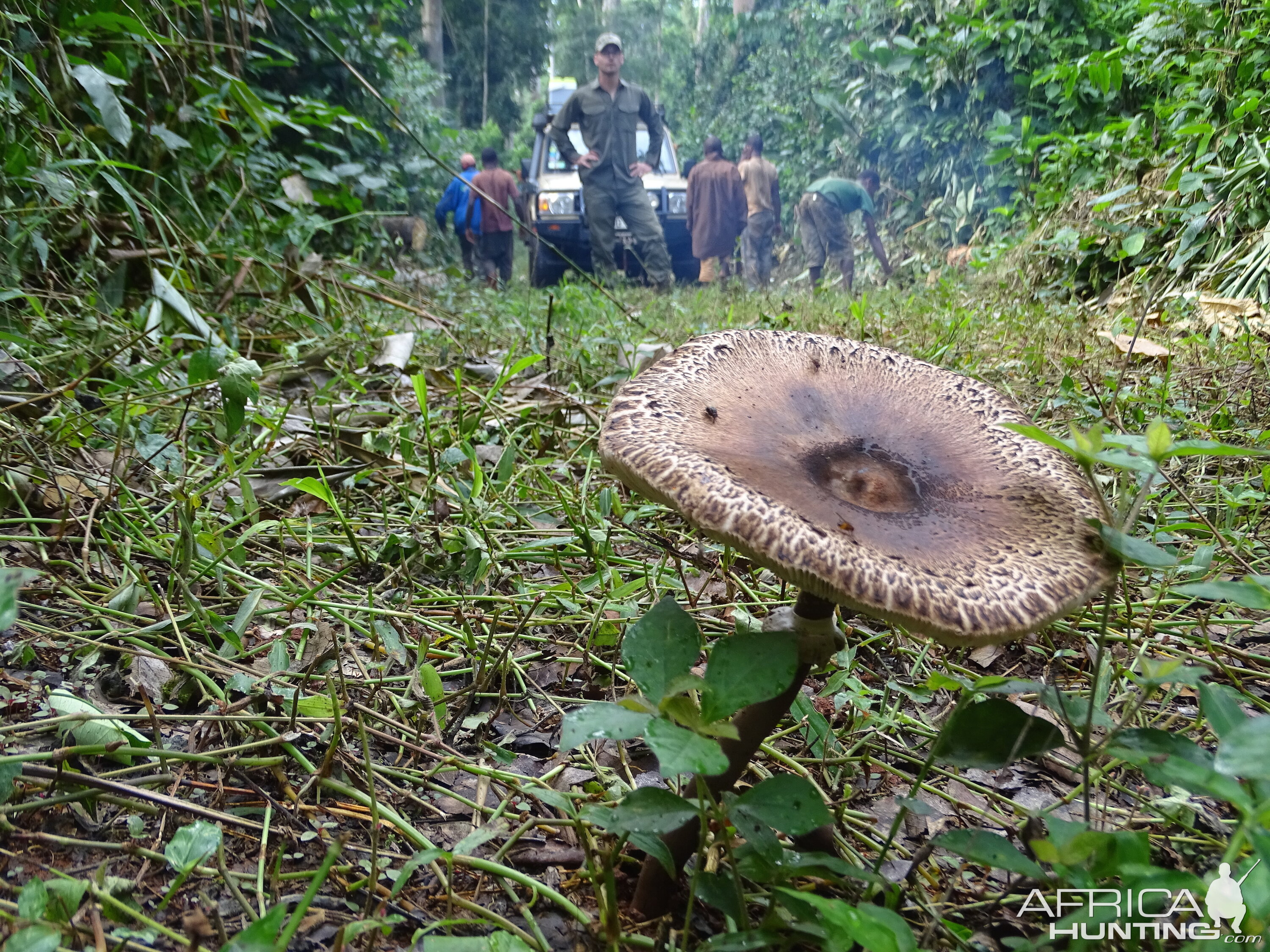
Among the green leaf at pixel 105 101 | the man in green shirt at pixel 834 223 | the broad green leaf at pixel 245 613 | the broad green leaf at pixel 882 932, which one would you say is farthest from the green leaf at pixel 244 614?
the man in green shirt at pixel 834 223

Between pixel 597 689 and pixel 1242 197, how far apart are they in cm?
537

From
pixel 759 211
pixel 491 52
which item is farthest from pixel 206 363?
pixel 491 52

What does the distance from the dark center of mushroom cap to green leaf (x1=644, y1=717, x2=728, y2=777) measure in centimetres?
49

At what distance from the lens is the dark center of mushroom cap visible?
1314 millimetres

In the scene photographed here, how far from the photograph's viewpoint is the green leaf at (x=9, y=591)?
854 mm

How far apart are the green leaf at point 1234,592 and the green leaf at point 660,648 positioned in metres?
0.60

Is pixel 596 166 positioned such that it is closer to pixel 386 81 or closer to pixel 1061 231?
pixel 386 81

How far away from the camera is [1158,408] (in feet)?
9.72

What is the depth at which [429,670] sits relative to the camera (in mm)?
1525

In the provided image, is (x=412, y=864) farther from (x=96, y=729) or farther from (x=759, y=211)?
(x=759, y=211)

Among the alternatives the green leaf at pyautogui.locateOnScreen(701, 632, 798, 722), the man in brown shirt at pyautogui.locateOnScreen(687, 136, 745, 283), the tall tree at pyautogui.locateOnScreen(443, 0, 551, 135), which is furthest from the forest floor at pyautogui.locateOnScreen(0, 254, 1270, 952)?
the tall tree at pyautogui.locateOnScreen(443, 0, 551, 135)

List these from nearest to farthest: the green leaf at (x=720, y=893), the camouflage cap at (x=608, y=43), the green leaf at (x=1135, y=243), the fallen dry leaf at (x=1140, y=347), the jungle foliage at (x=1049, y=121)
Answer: the green leaf at (x=720, y=893), the fallen dry leaf at (x=1140, y=347), the jungle foliage at (x=1049, y=121), the green leaf at (x=1135, y=243), the camouflage cap at (x=608, y=43)

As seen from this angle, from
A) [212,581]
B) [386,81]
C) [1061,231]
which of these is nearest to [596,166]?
[386,81]

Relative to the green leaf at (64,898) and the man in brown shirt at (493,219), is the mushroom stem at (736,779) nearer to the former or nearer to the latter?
the green leaf at (64,898)
